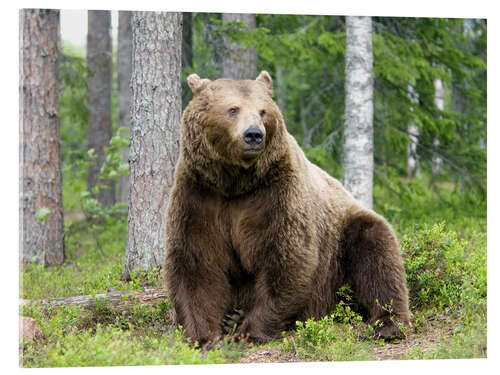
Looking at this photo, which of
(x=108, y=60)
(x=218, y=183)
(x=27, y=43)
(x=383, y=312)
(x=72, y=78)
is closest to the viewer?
(x=218, y=183)

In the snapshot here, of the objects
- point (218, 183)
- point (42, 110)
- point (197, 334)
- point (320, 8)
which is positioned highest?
point (320, 8)

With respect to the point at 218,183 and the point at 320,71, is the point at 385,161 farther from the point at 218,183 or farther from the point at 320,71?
the point at 218,183

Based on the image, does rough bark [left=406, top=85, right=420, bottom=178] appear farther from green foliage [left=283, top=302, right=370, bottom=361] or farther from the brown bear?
green foliage [left=283, top=302, right=370, bottom=361]

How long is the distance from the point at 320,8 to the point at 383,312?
284 centimetres

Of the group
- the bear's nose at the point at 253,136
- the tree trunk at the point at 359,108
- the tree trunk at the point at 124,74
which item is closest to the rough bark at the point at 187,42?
the tree trunk at the point at 124,74

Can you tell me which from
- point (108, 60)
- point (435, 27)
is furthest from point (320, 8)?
point (108, 60)

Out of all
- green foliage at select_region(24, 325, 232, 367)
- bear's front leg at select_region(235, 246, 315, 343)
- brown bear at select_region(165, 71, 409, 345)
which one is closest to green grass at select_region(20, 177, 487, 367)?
green foliage at select_region(24, 325, 232, 367)

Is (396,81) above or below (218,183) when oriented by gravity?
above

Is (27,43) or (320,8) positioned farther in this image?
(27,43)

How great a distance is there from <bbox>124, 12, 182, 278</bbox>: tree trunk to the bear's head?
4.12ft

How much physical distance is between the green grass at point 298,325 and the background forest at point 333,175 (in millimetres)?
14

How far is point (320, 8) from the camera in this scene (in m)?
6.07

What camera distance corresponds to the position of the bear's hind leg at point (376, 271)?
5.23 metres
